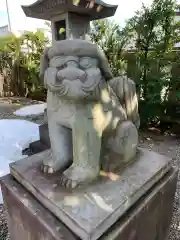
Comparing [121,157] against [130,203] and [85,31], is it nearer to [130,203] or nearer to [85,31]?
[130,203]

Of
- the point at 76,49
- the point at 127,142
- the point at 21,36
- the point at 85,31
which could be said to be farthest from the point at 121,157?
the point at 21,36

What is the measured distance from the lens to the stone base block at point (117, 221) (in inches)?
27.7

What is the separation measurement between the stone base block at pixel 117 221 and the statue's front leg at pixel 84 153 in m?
0.16

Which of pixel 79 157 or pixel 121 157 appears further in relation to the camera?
pixel 121 157

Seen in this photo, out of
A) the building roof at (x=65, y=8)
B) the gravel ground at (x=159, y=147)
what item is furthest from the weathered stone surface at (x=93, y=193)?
the building roof at (x=65, y=8)

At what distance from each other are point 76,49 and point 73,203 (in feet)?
1.85

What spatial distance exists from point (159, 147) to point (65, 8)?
6.34ft

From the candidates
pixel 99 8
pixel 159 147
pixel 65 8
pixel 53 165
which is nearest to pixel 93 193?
pixel 53 165

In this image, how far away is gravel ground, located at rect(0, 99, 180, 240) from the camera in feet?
3.99

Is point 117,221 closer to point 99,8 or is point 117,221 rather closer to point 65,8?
point 65,8

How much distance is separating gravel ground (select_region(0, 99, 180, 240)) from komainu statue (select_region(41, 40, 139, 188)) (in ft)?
2.00

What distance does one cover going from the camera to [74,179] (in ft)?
2.63

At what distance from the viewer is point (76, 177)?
80 centimetres

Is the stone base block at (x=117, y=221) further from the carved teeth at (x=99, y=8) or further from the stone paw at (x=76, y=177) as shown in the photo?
the carved teeth at (x=99, y=8)
